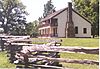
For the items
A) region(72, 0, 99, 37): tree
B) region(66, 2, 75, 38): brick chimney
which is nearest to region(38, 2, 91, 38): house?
region(66, 2, 75, 38): brick chimney

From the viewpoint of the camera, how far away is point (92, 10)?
57344 mm

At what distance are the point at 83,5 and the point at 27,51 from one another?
51.0m

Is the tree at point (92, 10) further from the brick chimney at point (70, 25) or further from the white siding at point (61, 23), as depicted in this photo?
the white siding at point (61, 23)

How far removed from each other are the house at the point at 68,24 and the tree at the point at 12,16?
1112cm

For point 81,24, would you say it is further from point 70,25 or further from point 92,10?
point 92,10

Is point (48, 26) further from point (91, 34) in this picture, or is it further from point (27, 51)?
point (27, 51)

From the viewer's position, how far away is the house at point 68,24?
2053 inches

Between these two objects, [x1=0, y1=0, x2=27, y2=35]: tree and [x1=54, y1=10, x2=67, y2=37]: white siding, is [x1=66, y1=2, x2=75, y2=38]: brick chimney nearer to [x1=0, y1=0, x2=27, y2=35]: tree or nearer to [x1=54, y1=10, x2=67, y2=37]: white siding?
[x1=54, y1=10, x2=67, y2=37]: white siding

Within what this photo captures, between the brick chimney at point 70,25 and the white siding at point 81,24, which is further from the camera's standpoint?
the white siding at point 81,24

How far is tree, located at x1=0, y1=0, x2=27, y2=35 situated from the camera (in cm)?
6291

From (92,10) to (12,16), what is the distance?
18755mm

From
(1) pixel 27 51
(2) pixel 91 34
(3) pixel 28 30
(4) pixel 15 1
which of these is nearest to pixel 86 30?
(2) pixel 91 34

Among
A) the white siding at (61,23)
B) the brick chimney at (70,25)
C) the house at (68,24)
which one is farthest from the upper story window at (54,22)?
the brick chimney at (70,25)

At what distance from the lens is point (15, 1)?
65938mm
